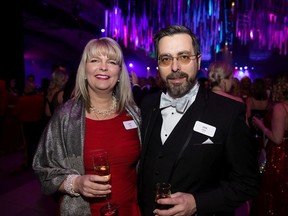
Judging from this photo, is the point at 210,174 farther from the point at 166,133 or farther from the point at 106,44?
the point at 106,44

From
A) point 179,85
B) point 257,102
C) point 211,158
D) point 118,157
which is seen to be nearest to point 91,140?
point 118,157

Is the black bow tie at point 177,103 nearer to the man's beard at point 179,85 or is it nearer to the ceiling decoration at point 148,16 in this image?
the man's beard at point 179,85

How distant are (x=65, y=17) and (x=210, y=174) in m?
12.4

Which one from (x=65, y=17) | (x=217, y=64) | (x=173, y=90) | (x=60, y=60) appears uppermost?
(x=65, y=17)

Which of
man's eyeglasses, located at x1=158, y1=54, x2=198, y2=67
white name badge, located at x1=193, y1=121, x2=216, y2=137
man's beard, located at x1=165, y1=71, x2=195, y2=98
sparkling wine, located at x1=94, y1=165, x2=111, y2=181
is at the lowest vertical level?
sparkling wine, located at x1=94, y1=165, x2=111, y2=181

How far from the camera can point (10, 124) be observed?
7152 mm

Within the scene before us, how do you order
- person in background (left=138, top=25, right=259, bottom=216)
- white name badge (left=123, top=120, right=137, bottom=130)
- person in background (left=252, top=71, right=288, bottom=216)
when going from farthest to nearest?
1. person in background (left=252, top=71, right=288, bottom=216)
2. white name badge (left=123, top=120, right=137, bottom=130)
3. person in background (left=138, top=25, right=259, bottom=216)

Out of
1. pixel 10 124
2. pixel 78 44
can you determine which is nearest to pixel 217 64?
pixel 10 124

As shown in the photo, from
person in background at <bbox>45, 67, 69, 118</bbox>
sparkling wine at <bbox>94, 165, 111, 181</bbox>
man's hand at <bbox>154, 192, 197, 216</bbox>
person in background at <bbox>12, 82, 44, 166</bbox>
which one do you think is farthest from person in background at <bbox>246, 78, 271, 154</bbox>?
person in background at <bbox>12, 82, 44, 166</bbox>

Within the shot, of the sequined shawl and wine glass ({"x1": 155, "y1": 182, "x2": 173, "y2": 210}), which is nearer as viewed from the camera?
wine glass ({"x1": 155, "y1": 182, "x2": 173, "y2": 210})

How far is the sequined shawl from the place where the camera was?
71.5 inches

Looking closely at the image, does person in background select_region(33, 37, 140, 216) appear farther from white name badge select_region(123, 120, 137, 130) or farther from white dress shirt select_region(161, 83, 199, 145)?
white dress shirt select_region(161, 83, 199, 145)

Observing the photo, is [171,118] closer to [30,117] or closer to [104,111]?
[104,111]

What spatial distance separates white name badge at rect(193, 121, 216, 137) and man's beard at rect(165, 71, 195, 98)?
0.69 ft
